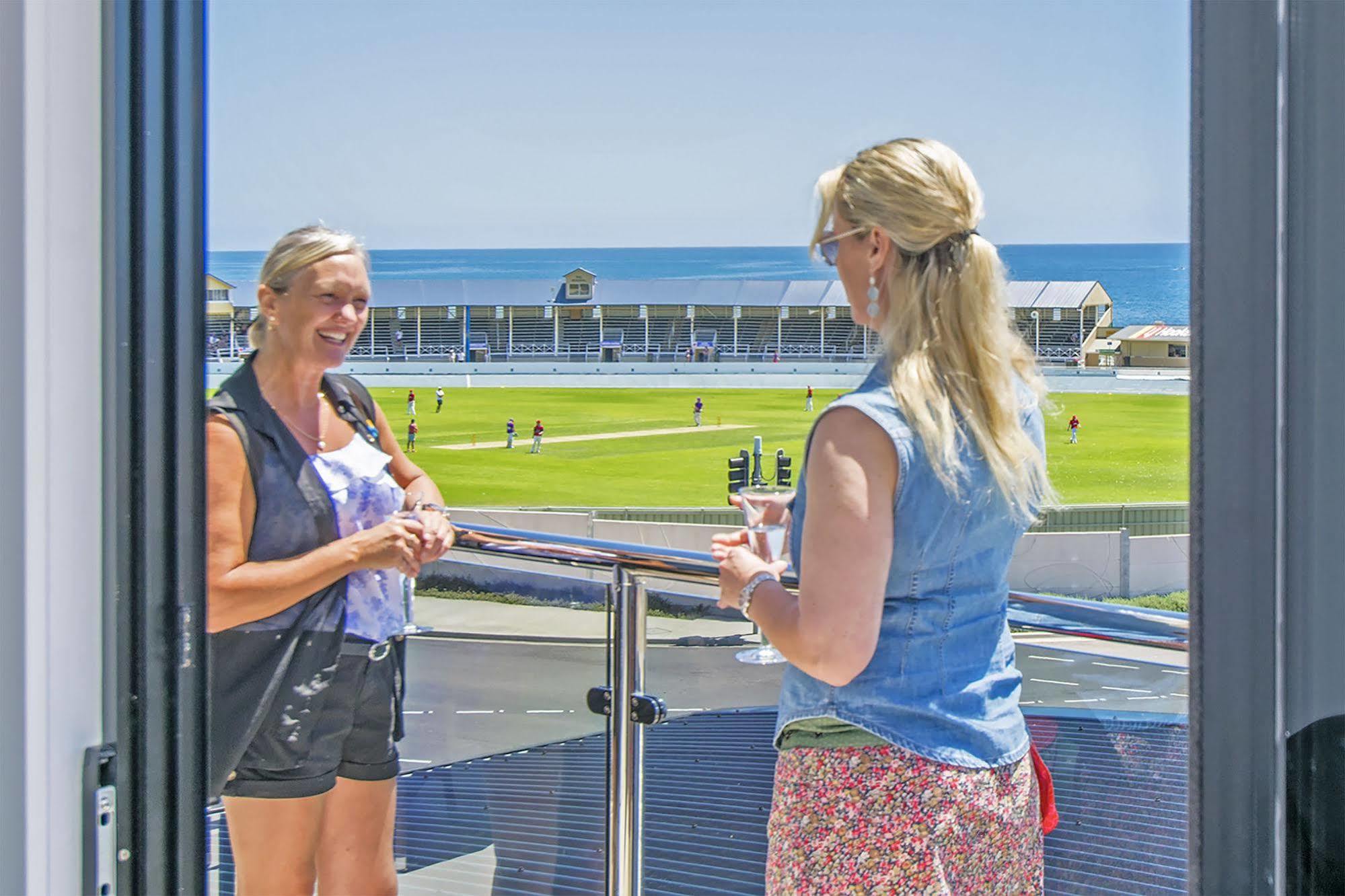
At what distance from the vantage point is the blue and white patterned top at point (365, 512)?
5.12 feet

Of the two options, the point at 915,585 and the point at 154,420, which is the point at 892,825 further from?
the point at 154,420

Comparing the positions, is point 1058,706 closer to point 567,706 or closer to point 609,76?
point 567,706

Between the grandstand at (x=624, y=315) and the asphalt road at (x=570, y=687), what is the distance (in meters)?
0.39

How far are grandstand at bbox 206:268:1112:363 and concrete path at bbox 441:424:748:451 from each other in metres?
15.9

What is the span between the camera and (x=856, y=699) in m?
1.06

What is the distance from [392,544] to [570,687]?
553 millimetres

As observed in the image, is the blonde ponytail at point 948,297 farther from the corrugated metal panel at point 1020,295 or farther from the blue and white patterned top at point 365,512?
the blue and white patterned top at point 365,512

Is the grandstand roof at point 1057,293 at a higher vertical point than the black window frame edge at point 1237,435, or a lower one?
higher

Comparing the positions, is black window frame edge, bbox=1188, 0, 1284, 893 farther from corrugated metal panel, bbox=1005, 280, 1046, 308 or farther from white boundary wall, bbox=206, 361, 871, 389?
white boundary wall, bbox=206, 361, 871, 389

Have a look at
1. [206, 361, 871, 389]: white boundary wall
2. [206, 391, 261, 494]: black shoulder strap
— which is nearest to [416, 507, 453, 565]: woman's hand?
[206, 391, 261, 494]: black shoulder strap

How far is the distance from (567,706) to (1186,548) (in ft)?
5.14

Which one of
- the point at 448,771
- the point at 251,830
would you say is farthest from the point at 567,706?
the point at 251,830

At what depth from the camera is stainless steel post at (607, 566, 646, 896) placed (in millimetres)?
1766

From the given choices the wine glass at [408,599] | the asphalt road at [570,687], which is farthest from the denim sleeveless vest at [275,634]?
the asphalt road at [570,687]
